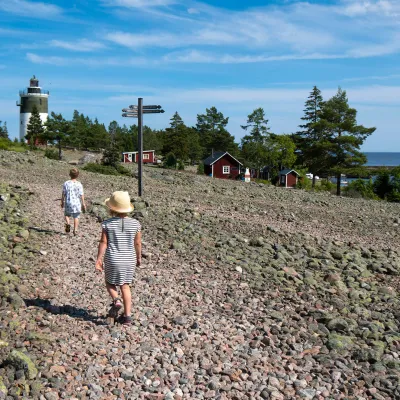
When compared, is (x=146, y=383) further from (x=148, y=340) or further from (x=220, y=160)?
(x=220, y=160)

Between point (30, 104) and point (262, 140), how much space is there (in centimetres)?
3587

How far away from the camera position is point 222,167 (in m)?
67.1

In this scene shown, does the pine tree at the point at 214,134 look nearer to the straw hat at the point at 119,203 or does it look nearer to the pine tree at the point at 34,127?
the pine tree at the point at 34,127

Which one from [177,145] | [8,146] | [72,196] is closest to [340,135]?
[177,145]

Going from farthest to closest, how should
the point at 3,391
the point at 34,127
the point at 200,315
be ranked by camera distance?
the point at 34,127 < the point at 200,315 < the point at 3,391

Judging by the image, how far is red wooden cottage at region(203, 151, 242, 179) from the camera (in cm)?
6625

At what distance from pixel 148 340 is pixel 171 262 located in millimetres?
3904

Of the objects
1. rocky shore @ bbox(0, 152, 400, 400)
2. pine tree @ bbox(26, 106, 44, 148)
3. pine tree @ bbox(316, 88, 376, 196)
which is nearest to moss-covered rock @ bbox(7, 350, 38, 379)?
rocky shore @ bbox(0, 152, 400, 400)

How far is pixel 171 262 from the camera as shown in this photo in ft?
35.0

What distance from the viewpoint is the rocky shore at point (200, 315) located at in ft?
19.2

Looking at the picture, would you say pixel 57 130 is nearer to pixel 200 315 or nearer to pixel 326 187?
pixel 326 187

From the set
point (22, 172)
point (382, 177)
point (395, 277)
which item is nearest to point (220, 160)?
point (382, 177)

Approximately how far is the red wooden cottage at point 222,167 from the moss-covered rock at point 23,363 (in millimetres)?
60340

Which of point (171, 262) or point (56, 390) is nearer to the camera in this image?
point (56, 390)
